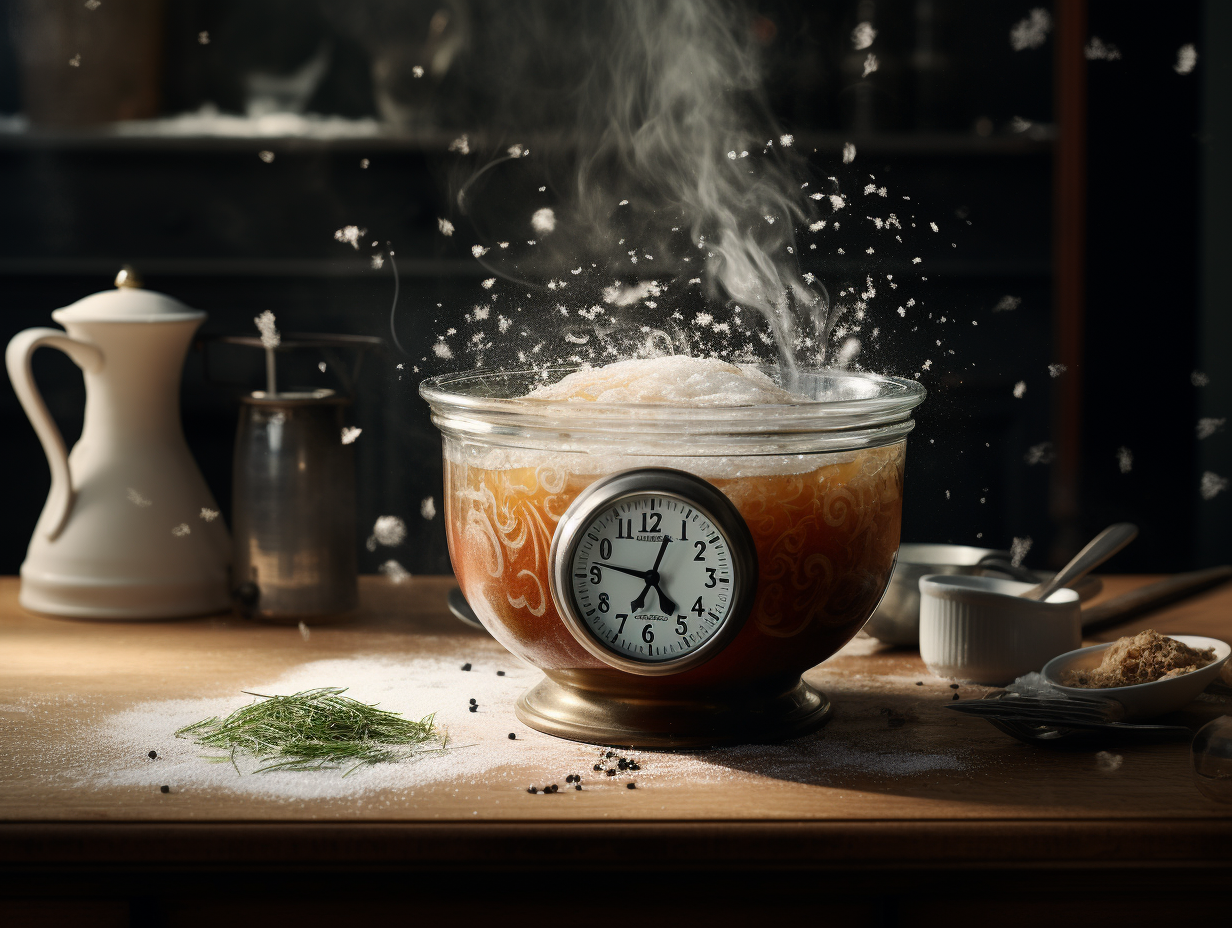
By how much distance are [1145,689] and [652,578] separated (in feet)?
1.41

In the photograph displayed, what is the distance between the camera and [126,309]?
1.37m

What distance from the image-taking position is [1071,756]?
95 centimetres

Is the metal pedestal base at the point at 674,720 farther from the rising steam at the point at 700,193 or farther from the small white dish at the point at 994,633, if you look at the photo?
the rising steam at the point at 700,193

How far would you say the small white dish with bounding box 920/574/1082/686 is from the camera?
114cm

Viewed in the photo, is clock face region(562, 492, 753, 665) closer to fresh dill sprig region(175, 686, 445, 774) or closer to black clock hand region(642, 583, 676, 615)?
black clock hand region(642, 583, 676, 615)

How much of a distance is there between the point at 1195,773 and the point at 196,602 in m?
1.02

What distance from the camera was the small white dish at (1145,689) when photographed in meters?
1.00

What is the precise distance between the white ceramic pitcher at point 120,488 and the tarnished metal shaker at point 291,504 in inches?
2.6

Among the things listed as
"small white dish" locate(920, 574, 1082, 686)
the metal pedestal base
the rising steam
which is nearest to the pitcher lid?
the rising steam

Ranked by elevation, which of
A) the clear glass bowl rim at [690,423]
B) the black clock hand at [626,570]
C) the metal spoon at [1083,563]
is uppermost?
the clear glass bowl rim at [690,423]

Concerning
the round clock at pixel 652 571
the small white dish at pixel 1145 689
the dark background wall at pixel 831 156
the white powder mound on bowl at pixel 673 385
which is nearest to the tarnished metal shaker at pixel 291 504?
the white powder mound on bowl at pixel 673 385

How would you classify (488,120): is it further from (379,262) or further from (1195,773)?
(1195,773)

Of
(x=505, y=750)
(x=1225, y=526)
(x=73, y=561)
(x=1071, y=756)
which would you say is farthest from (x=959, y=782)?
(x=1225, y=526)

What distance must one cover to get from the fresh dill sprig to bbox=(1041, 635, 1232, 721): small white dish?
1.73 ft
